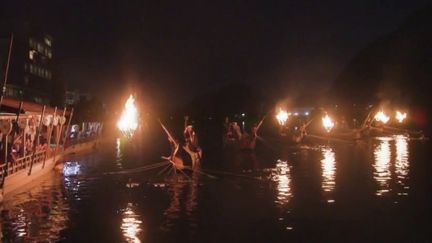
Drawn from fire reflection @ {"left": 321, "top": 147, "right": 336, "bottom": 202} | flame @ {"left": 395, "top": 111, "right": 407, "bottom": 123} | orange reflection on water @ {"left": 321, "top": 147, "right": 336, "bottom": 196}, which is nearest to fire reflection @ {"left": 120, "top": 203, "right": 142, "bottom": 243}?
fire reflection @ {"left": 321, "top": 147, "right": 336, "bottom": 202}

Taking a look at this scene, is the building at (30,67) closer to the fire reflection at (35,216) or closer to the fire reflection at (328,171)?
the fire reflection at (328,171)

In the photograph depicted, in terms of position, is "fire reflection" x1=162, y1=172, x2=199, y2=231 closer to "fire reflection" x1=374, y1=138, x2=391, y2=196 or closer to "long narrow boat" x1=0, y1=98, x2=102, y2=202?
"long narrow boat" x1=0, y1=98, x2=102, y2=202

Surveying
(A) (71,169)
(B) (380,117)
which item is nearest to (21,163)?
(A) (71,169)

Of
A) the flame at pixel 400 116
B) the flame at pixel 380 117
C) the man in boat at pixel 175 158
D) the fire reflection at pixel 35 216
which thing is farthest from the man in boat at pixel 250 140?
the flame at pixel 400 116

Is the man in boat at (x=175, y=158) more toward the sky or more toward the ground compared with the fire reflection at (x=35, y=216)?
more toward the sky

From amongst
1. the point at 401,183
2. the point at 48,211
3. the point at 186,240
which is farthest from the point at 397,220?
the point at 48,211

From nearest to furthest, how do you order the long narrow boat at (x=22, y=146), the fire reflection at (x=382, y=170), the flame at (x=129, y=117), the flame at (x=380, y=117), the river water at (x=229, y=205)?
the river water at (x=229, y=205) → the long narrow boat at (x=22, y=146) → the fire reflection at (x=382, y=170) → the flame at (x=129, y=117) → the flame at (x=380, y=117)

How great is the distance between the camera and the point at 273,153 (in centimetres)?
5634

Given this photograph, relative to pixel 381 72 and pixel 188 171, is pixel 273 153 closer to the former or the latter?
pixel 188 171

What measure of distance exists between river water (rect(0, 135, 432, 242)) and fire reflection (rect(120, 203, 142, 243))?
1.3 inches

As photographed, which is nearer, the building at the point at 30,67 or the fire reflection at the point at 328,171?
the fire reflection at the point at 328,171

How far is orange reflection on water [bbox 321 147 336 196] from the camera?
31484mm

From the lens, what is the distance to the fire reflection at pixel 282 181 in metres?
26.9

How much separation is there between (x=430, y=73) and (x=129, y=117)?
7232 cm
